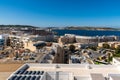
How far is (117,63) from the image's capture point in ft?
41.9

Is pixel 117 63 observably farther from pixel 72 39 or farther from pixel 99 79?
pixel 72 39

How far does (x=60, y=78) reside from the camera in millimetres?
10531

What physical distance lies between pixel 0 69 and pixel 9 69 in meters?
0.53

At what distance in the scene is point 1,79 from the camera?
33.9ft

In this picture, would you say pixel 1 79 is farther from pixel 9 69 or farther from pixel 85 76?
pixel 85 76

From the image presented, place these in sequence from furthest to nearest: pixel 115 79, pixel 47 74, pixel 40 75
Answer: pixel 47 74 < pixel 40 75 < pixel 115 79

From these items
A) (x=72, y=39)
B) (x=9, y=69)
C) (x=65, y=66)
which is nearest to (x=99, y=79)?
(x=65, y=66)

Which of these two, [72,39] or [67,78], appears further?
[72,39]

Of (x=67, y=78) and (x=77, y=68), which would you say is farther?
(x=77, y=68)

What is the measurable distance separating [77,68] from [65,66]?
0.76 meters

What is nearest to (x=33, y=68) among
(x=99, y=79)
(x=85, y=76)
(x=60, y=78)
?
(x=60, y=78)

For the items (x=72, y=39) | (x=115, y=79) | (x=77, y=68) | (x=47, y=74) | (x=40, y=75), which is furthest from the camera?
(x=72, y=39)

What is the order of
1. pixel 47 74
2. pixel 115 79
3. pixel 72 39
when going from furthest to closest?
pixel 72 39 < pixel 47 74 < pixel 115 79

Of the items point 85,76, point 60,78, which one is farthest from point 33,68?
point 85,76
